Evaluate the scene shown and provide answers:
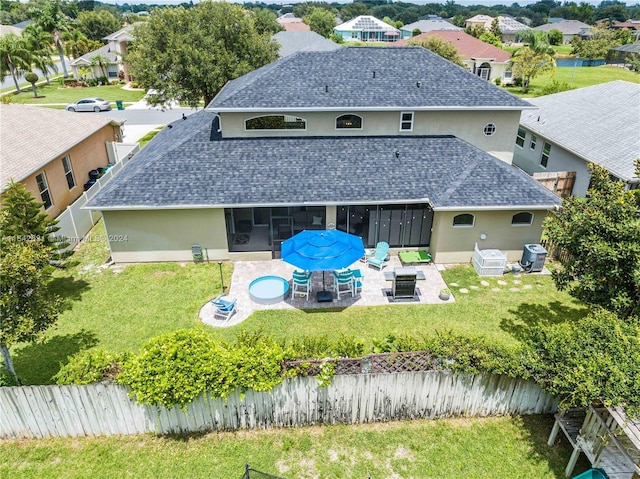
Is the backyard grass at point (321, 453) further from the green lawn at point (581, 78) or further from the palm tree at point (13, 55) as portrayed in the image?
the palm tree at point (13, 55)

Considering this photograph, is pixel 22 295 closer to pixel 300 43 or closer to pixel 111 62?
pixel 300 43

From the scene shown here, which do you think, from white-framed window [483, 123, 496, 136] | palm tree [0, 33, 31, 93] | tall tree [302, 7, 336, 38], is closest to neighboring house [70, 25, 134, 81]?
palm tree [0, 33, 31, 93]

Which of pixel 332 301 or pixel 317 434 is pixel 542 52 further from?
pixel 317 434

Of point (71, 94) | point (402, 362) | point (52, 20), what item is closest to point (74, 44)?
point (52, 20)

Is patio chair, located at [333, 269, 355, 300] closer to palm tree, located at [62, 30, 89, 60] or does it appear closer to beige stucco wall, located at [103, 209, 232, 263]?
beige stucco wall, located at [103, 209, 232, 263]

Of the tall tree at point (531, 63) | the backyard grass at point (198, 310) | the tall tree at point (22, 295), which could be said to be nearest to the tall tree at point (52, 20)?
the backyard grass at point (198, 310)
